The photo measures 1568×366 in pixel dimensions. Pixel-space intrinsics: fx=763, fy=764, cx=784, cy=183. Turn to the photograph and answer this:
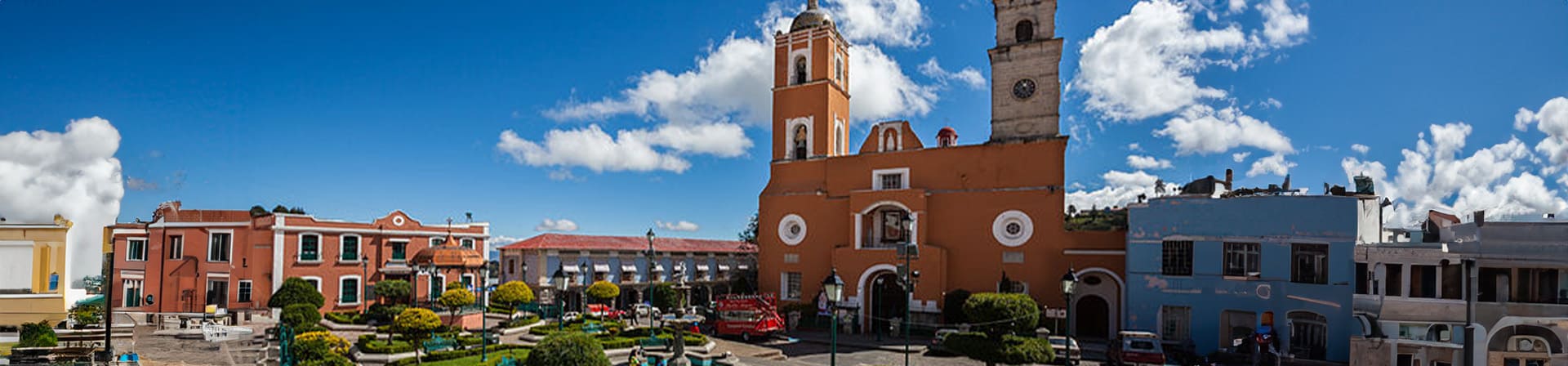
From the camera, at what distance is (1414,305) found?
18.0m

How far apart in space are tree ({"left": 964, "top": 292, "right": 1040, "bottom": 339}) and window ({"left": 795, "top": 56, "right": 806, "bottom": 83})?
18.1 meters

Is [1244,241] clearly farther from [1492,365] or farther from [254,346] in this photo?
[254,346]

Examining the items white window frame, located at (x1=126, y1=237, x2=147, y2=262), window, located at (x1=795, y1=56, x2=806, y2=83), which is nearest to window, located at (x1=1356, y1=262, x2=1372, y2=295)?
window, located at (x1=795, y1=56, x2=806, y2=83)

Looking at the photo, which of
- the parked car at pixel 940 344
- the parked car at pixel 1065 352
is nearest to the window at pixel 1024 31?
the parked car at pixel 1065 352

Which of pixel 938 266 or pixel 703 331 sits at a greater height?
pixel 938 266

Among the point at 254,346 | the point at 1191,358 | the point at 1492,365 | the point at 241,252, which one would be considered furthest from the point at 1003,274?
the point at 241,252

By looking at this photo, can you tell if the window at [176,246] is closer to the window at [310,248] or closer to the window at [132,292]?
the window at [132,292]

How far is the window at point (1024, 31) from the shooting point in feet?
101

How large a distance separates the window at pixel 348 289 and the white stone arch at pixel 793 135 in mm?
19981

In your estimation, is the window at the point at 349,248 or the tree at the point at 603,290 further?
the window at the point at 349,248

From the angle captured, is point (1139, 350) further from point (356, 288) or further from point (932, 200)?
point (356, 288)

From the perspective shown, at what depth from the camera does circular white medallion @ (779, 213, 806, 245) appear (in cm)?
3400

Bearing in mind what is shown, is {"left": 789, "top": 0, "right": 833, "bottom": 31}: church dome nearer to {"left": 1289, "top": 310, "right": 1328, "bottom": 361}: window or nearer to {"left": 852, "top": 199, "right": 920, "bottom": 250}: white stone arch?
{"left": 852, "top": 199, "right": 920, "bottom": 250}: white stone arch

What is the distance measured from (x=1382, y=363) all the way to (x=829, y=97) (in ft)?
70.8
